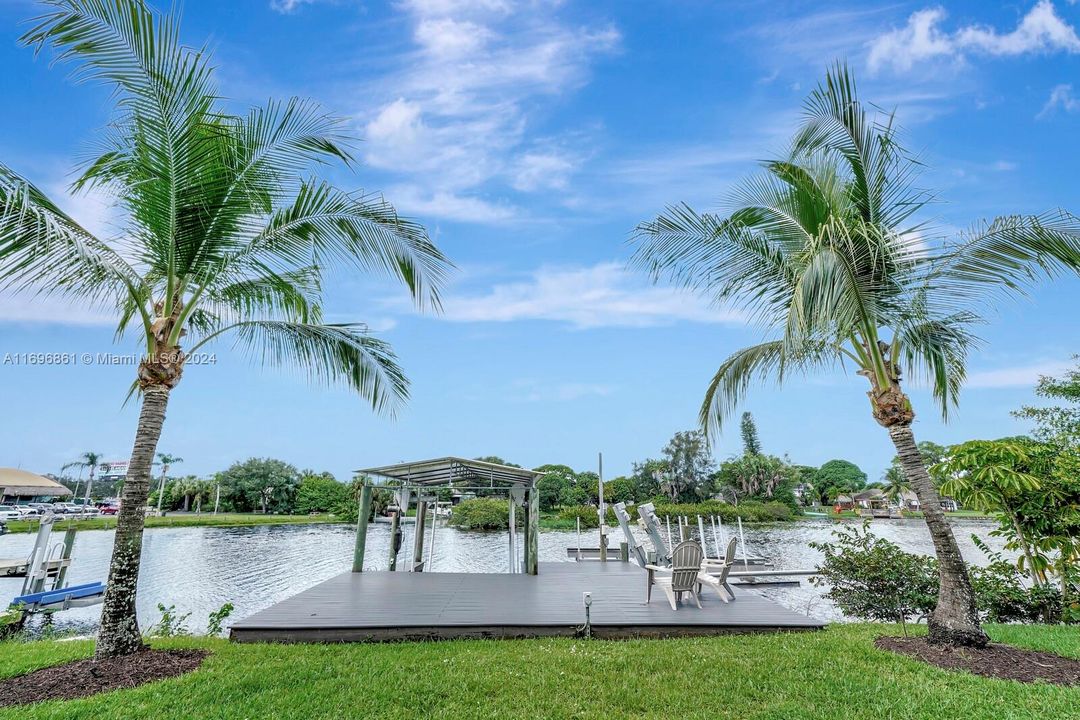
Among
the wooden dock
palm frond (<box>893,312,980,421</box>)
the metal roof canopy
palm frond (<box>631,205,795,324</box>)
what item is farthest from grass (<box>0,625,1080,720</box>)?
the metal roof canopy

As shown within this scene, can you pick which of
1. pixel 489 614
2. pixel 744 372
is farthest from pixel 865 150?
pixel 489 614

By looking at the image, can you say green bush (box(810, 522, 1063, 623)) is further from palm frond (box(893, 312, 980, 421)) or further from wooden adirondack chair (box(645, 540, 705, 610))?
palm frond (box(893, 312, 980, 421))

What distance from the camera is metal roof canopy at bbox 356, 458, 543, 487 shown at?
9053 mm

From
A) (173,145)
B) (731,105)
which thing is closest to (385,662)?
(173,145)

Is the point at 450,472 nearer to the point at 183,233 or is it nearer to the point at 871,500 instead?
the point at 183,233

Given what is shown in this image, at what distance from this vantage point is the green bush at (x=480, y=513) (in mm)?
33281

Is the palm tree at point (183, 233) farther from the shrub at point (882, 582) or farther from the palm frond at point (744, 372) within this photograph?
the shrub at point (882, 582)

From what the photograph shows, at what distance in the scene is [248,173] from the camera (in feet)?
17.1

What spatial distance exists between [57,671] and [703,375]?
7.60 metres

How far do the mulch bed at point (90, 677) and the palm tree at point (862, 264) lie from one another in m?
6.06

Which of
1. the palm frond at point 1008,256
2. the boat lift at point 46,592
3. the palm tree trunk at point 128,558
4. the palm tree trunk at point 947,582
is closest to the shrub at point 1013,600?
the palm tree trunk at point 947,582

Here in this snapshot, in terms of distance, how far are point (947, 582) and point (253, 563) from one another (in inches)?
763

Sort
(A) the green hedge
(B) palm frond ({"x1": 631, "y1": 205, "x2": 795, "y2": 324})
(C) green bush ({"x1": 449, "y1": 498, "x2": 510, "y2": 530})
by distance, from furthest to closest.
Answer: (A) the green hedge → (C) green bush ({"x1": 449, "y1": 498, "x2": 510, "y2": 530}) → (B) palm frond ({"x1": 631, "y1": 205, "x2": 795, "y2": 324})

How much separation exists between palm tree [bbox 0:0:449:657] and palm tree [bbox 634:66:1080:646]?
12.1 ft
